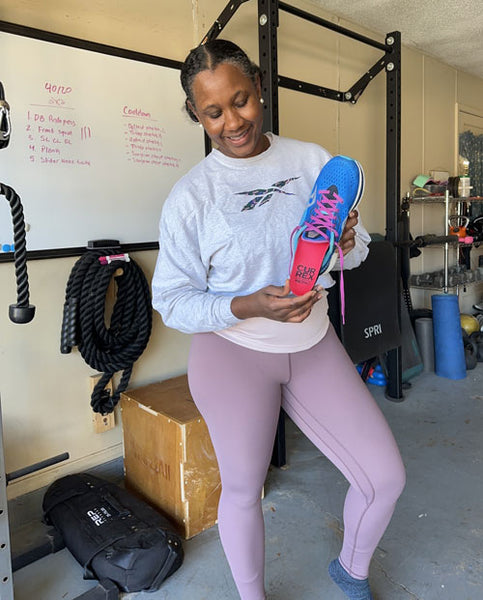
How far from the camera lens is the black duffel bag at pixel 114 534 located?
5.28ft

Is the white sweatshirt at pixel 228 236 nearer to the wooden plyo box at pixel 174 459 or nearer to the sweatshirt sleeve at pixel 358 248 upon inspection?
the sweatshirt sleeve at pixel 358 248

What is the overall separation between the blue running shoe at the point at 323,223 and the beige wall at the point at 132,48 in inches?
50.4

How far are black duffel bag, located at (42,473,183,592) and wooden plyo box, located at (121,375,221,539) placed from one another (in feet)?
0.36

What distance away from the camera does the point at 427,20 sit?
10.9 feet

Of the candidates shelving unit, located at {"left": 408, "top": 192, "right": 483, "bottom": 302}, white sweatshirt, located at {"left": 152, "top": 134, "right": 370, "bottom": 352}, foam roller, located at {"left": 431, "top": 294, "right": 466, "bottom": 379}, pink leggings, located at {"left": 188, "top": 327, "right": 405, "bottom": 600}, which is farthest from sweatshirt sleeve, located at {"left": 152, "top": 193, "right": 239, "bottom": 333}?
shelving unit, located at {"left": 408, "top": 192, "right": 483, "bottom": 302}

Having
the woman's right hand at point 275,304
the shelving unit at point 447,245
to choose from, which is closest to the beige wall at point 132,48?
the shelving unit at point 447,245

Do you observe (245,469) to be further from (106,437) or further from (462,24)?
(462,24)

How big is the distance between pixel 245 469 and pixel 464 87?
4.62m

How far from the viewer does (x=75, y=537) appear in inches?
68.9

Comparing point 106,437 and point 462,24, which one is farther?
point 462,24

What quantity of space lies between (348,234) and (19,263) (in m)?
0.84

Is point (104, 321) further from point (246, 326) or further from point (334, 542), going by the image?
point (334, 542)

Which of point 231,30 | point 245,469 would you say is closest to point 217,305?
point 245,469

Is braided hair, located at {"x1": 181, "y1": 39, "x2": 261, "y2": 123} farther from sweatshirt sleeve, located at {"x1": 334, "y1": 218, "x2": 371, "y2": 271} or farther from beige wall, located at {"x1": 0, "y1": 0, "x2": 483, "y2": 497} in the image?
beige wall, located at {"x1": 0, "y1": 0, "x2": 483, "y2": 497}
